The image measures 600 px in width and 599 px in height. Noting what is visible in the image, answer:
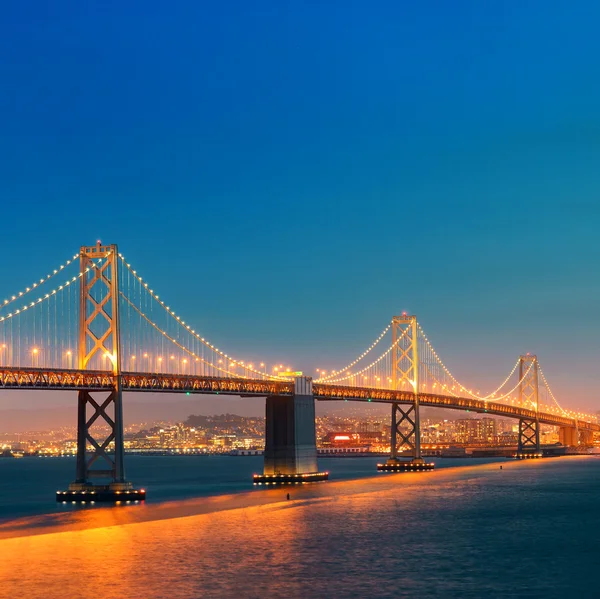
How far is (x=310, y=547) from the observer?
4369 centimetres

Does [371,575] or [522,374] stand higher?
[522,374]

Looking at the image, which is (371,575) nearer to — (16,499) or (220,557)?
(220,557)

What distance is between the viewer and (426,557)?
41156 millimetres

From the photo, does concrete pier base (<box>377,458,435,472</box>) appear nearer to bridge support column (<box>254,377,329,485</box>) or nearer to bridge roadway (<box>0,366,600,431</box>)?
bridge roadway (<box>0,366,600,431</box>)

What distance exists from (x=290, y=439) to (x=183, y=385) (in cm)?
1254

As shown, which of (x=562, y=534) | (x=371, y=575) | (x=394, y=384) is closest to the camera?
(x=371, y=575)

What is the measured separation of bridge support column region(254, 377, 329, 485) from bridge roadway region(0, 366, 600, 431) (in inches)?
46.8

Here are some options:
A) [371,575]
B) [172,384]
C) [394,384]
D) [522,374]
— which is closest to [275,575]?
[371,575]

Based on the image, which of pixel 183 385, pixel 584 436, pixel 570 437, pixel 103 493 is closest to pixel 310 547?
pixel 103 493

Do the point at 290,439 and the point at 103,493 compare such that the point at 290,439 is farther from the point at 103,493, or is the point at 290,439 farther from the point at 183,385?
the point at 103,493

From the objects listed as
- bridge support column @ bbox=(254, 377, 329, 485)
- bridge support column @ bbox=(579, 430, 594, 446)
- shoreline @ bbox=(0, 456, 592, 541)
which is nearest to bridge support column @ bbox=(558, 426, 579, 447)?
bridge support column @ bbox=(579, 430, 594, 446)

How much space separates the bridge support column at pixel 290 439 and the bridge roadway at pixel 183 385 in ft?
3.90

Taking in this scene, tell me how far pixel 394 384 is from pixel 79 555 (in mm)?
72347

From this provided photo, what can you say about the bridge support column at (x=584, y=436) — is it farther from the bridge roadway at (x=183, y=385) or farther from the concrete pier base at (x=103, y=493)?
the concrete pier base at (x=103, y=493)
